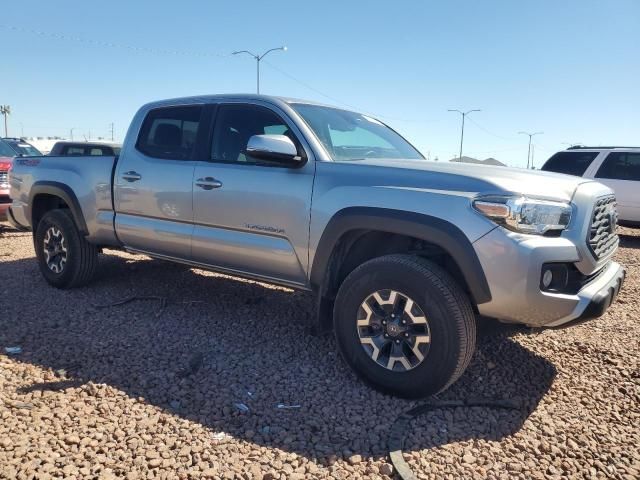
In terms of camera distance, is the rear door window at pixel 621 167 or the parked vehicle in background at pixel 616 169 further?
the rear door window at pixel 621 167

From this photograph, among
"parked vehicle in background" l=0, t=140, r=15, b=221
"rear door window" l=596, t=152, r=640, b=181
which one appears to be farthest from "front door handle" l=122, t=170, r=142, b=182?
"rear door window" l=596, t=152, r=640, b=181

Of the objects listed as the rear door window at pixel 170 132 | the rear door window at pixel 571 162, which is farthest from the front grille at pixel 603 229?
the rear door window at pixel 571 162

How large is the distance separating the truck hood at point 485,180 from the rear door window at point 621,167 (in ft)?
27.3

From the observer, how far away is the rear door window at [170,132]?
4363 millimetres

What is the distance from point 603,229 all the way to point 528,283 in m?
0.92

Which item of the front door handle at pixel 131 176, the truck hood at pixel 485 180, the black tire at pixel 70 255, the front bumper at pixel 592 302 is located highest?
the truck hood at pixel 485 180

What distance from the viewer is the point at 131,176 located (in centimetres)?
455

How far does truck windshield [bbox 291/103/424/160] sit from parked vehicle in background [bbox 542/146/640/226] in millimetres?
6853

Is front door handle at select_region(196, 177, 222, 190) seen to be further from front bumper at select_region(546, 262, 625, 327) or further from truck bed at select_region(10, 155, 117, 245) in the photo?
front bumper at select_region(546, 262, 625, 327)

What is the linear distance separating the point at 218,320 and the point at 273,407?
5.38ft

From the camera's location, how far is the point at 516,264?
2680mm

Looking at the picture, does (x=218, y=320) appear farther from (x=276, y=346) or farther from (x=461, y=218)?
(x=461, y=218)

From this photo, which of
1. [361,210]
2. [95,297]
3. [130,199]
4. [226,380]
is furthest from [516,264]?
[95,297]

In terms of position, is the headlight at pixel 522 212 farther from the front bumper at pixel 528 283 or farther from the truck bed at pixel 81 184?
the truck bed at pixel 81 184
